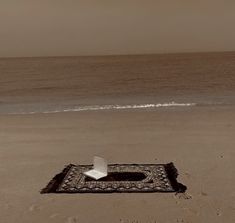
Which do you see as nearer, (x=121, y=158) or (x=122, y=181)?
(x=122, y=181)

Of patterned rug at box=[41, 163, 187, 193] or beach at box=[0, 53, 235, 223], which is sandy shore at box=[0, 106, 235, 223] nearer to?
beach at box=[0, 53, 235, 223]

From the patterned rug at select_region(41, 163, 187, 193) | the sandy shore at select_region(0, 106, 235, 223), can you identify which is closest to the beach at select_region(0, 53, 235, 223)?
the sandy shore at select_region(0, 106, 235, 223)

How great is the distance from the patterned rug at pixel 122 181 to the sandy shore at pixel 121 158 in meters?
0.12

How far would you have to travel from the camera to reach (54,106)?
13.5 m

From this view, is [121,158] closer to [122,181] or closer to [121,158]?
[121,158]

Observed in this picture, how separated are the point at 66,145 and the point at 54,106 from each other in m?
7.08

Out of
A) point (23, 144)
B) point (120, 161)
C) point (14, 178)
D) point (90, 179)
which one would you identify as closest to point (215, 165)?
point (120, 161)

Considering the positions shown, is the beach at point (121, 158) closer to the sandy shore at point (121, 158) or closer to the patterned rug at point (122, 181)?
the sandy shore at point (121, 158)

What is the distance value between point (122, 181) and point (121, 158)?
1.19 meters

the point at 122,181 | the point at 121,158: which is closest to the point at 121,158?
the point at 121,158

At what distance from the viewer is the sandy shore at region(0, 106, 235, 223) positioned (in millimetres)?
3777

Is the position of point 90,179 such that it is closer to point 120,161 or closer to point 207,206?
point 120,161

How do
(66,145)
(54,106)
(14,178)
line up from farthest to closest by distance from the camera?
(54,106)
(66,145)
(14,178)

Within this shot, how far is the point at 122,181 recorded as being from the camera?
174 inches
